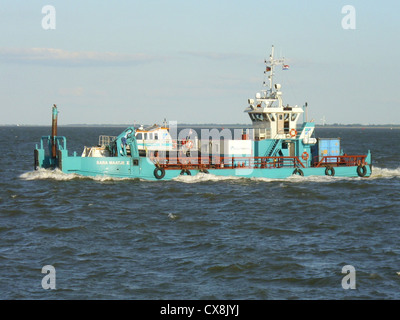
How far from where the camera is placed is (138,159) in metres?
38.1

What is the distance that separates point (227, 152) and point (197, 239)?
17.6m

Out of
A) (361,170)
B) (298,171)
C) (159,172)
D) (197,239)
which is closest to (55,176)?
A: (159,172)

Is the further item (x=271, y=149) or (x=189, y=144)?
(x=189, y=144)

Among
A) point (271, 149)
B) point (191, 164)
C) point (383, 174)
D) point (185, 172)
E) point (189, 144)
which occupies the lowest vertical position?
point (383, 174)

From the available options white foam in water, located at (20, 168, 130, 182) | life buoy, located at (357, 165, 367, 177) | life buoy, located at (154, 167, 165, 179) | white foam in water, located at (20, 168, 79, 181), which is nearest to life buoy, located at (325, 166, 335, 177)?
life buoy, located at (357, 165, 367, 177)

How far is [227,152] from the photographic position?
131ft

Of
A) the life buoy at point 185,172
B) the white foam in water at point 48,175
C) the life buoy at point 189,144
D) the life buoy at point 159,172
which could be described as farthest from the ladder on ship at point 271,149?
Answer: the white foam in water at point 48,175

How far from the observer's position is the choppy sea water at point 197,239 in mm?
17203

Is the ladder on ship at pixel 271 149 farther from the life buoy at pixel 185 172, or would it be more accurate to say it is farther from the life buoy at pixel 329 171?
the life buoy at pixel 185 172

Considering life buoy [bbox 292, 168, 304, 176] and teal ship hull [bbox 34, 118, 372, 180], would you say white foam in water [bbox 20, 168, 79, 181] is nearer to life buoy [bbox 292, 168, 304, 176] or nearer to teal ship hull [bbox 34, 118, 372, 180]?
teal ship hull [bbox 34, 118, 372, 180]

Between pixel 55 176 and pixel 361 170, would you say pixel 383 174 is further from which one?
pixel 55 176

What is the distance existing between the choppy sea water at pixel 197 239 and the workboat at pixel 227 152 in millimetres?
1205
